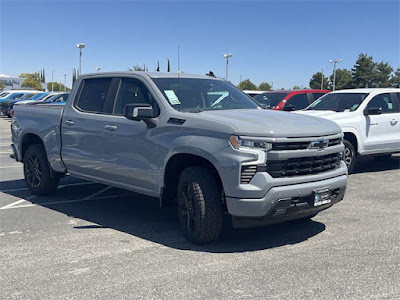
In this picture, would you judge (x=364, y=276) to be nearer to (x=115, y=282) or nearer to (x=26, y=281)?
(x=115, y=282)

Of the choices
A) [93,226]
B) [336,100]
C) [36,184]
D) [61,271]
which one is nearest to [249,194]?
[61,271]

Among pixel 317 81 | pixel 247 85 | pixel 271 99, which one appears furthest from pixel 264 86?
pixel 271 99

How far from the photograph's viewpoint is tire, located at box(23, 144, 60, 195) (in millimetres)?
7344

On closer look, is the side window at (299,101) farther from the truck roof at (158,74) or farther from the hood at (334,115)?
the truck roof at (158,74)

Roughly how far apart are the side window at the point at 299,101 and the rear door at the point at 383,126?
2.99 m

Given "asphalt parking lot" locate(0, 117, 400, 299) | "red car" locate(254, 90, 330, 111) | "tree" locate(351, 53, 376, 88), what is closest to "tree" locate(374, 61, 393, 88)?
"tree" locate(351, 53, 376, 88)

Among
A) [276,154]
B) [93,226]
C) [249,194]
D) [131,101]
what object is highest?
[131,101]

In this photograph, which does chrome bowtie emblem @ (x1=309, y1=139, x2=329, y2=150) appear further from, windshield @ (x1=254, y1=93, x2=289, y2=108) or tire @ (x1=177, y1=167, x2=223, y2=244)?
windshield @ (x1=254, y1=93, x2=289, y2=108)

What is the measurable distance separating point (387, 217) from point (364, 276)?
231 centimetres

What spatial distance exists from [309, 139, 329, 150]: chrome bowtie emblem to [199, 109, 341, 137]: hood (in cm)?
8

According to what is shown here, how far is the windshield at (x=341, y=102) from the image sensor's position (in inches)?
385

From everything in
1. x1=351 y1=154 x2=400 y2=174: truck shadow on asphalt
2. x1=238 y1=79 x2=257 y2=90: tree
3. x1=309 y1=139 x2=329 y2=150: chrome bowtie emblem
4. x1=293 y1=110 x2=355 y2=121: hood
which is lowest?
x1=351 y1=154 x2=400 y2=174: truck shadow on asphalt

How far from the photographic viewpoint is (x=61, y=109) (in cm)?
703

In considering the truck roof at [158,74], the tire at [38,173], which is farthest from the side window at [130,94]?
the tire at [38,173]
